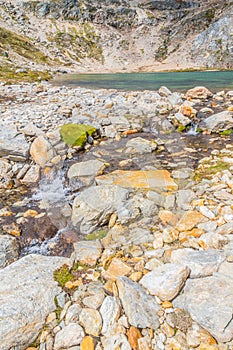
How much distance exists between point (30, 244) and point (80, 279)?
2.50 m

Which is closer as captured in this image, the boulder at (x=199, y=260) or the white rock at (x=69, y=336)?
the white rock at (x=69, y=336)

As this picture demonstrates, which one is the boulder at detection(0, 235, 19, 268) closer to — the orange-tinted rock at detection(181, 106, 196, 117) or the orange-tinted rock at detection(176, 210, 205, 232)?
the orange-tinted rock at detection(176, 210, 205, 232)

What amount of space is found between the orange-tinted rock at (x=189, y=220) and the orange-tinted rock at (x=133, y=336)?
2.42 meters

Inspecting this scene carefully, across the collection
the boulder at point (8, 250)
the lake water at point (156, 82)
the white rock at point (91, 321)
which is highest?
the white rock at point (91, 321)

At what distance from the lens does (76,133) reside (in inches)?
460

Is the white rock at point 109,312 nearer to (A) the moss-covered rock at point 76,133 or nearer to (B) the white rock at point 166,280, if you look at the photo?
(B) the white rock at point 166,280

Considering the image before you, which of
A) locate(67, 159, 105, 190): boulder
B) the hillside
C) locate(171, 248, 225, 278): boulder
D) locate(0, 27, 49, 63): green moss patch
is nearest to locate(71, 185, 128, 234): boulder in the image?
locate(67, 159, 105, 190): boulder

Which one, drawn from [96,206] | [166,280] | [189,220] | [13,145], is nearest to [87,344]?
[166,280]

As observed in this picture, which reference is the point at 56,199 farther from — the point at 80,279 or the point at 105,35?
the point at 105,35

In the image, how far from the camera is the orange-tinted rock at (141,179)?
7.55m

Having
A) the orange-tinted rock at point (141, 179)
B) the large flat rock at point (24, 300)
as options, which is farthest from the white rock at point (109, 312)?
the orange-tinted rock at point (141, 179)

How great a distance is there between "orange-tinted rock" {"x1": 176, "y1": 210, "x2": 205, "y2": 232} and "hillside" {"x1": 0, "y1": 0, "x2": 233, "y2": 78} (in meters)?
90.2

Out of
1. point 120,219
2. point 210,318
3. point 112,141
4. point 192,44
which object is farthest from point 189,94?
point 192,44

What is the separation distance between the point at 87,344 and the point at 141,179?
5.09 m
